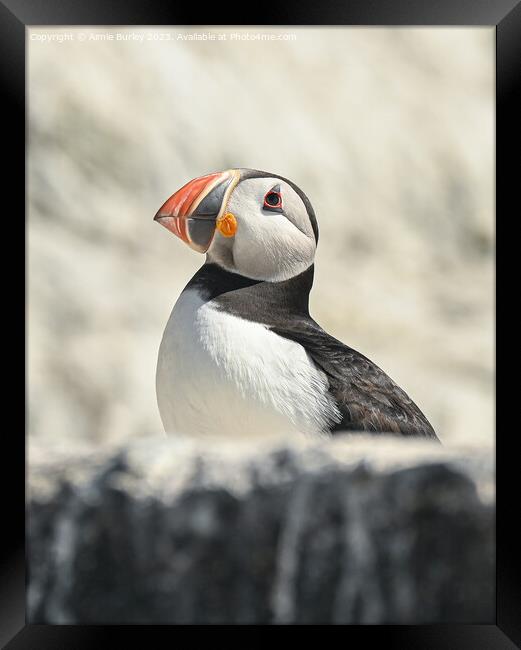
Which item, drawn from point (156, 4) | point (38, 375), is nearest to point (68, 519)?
point (156, 4)

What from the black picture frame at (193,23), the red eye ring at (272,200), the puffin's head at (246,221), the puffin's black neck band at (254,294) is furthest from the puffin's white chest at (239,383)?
the black picture frame at (193,23)

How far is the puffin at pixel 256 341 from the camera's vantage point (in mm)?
4930

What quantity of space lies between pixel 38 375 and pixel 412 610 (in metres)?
5.54

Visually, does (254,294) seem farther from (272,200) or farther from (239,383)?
(239,383)

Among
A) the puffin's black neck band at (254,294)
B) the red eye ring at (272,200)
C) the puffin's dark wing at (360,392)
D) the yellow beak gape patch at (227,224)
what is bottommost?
the puffin's dark wing at (360,392)

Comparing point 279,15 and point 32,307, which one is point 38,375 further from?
point 279,15

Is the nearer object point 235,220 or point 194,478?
point 194,478

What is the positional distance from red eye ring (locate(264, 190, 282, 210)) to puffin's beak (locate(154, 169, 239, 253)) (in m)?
0.19

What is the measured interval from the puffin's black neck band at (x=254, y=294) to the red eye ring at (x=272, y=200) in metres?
0.40

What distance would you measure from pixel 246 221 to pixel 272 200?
0.18m

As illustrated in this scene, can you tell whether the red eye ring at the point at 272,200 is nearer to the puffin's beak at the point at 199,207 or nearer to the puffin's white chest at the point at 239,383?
the puffin's beak at the point at 199,207

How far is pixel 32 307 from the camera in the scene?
29.7 ft

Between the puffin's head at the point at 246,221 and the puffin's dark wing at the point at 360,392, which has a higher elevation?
the puffin's head at the point at 246,221

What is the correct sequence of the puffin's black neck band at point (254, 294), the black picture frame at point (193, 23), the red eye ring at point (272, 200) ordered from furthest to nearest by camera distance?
the red eye ring at point (272, 200) → the puffin's black neck band at point (254, 294) → the black picture frame at point (193, 23)
